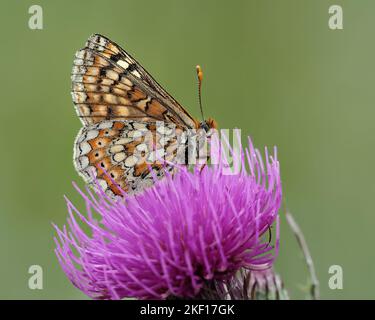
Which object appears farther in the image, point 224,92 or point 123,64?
point 224,92

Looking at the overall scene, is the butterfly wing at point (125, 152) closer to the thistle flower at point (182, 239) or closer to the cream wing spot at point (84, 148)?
the cream wing spot at point (84, 148)

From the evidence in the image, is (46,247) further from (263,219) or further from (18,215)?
(263,219)

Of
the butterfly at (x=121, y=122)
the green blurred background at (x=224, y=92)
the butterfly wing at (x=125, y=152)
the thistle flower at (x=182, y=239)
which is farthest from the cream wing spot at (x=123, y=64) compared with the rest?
the green blurred background at (x=224, y=92)

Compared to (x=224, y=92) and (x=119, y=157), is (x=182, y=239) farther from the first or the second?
(x=224, y=92)

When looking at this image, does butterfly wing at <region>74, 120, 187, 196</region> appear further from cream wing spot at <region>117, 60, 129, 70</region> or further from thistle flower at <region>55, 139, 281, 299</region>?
cream wing spot at <region>117, 60, 129, 70</region>
